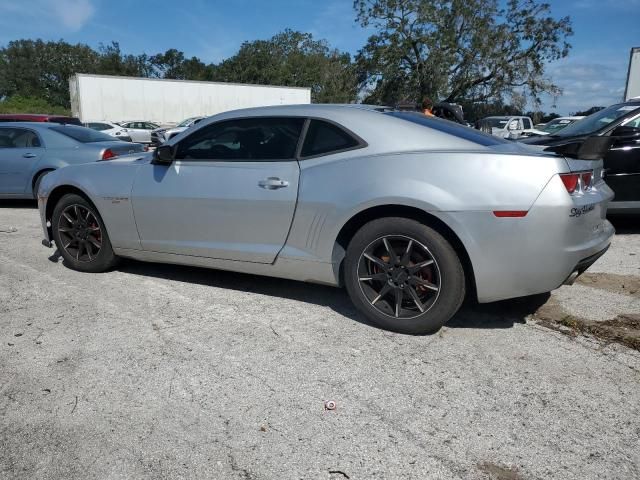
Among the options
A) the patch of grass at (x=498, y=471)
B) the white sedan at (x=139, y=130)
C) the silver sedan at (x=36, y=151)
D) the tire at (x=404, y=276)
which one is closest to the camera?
the patch of grass at (x=498, y=471)

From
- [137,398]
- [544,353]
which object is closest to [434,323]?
[544,353]

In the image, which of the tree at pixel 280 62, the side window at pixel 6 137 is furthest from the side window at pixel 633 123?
the tree at pixel 280 62

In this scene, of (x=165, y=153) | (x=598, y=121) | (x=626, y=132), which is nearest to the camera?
(x=165, y=153)

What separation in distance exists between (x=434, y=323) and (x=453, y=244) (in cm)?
50

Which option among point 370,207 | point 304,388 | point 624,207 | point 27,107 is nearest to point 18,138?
point 370,207

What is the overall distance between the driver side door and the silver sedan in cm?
435

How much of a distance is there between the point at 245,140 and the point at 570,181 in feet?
7.26

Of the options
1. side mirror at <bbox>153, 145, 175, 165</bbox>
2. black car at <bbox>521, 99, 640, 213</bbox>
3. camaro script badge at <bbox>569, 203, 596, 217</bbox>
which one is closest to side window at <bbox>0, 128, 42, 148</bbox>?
side mirror at <bbox>153, 145, 175, 165</bbox>

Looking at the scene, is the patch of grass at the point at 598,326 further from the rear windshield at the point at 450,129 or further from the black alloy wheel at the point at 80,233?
the black alloy wheel at the point at 80,233

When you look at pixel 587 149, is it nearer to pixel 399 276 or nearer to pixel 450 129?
pixel 450 129

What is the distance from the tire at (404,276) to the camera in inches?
123

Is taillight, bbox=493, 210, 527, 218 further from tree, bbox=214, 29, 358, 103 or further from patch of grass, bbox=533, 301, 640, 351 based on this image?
tree, bbox=214, 29, 358, 103

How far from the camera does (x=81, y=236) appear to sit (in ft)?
15.3

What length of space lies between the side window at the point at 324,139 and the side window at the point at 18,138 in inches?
252
